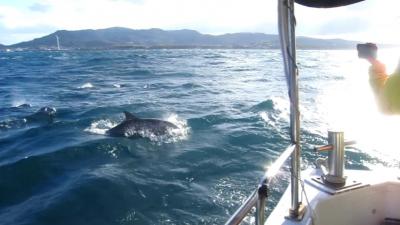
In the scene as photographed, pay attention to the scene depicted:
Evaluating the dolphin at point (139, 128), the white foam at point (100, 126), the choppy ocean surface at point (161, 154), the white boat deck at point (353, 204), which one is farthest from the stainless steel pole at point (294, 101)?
the white foam at point (100, 126)

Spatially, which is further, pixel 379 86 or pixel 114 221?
pixel 114 221

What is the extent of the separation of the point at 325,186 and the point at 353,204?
0.30 meters

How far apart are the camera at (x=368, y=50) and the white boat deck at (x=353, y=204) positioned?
132cm

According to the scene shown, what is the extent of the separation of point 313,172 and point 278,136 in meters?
10.2

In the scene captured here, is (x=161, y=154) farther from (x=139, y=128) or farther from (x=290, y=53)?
(x=290, y=53)

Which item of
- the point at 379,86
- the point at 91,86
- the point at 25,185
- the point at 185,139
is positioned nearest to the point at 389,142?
the point at 185,139

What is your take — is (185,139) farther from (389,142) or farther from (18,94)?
(18,94)

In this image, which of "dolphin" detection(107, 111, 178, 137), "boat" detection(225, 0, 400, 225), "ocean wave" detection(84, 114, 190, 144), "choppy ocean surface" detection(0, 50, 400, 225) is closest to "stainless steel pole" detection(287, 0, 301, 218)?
"boat" detection(225, 0, 400, 225)

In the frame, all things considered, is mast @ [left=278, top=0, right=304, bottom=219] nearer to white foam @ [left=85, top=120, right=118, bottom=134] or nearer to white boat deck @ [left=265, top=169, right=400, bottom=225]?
white boat deck @ [left=265, top=169, right=400, bottom=225]

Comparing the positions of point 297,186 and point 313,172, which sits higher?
point 297,186

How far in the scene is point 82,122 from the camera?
18266 millimetres

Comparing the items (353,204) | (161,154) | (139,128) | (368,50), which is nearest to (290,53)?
(368,50)

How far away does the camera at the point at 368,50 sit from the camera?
299 centimetres

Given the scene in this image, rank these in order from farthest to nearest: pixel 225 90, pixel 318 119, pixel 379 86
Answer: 1. pixel 225 90
2. pixel 318 119
3. pixel 379 86
